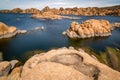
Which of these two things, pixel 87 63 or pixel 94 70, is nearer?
pixel 94 70

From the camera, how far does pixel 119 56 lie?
40281 mm

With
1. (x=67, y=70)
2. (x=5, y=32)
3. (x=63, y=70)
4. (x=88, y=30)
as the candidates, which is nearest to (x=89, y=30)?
(x=88, y=30)

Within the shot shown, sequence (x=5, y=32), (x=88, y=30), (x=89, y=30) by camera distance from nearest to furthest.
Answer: (x=5, y=32) < (x=88, y=30) < (x=89, y=30)

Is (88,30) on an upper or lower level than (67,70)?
lower

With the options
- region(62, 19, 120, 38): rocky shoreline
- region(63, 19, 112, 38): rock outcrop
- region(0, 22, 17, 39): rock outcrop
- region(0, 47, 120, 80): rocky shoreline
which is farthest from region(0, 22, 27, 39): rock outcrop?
region(0, 47, 120, 80): rocky shoreline

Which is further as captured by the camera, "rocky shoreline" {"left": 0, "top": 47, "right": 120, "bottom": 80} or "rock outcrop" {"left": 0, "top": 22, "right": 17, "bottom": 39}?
"rock outcrop" {"left": 0, "top": 22, "right": 17, "bottom": 39}

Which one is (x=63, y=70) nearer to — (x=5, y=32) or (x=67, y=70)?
(x=67, y=70)

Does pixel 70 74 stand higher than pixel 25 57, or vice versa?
pixel 70 74

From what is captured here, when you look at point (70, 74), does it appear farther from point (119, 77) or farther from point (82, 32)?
point (82, 32)

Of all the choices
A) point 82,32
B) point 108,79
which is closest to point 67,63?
point 108,79

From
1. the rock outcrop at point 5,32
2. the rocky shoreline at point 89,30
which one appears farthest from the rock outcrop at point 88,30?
the rock outcrop at point 5,32

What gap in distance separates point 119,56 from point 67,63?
21.0 meters

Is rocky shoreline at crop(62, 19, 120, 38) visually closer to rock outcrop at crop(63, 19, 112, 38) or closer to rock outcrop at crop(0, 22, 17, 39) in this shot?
rock outcrop at crop(63, 19, 112, 38)

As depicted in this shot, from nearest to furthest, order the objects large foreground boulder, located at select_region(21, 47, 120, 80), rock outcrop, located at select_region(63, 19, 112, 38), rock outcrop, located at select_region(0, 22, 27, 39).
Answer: large foreground boulder, located at select_region(21, 47, 120, 80) < rock outcrop, located at select_region(0, 22, 27, 39) < rock outcrop, located at select_region(63, 19, 112, 38)
